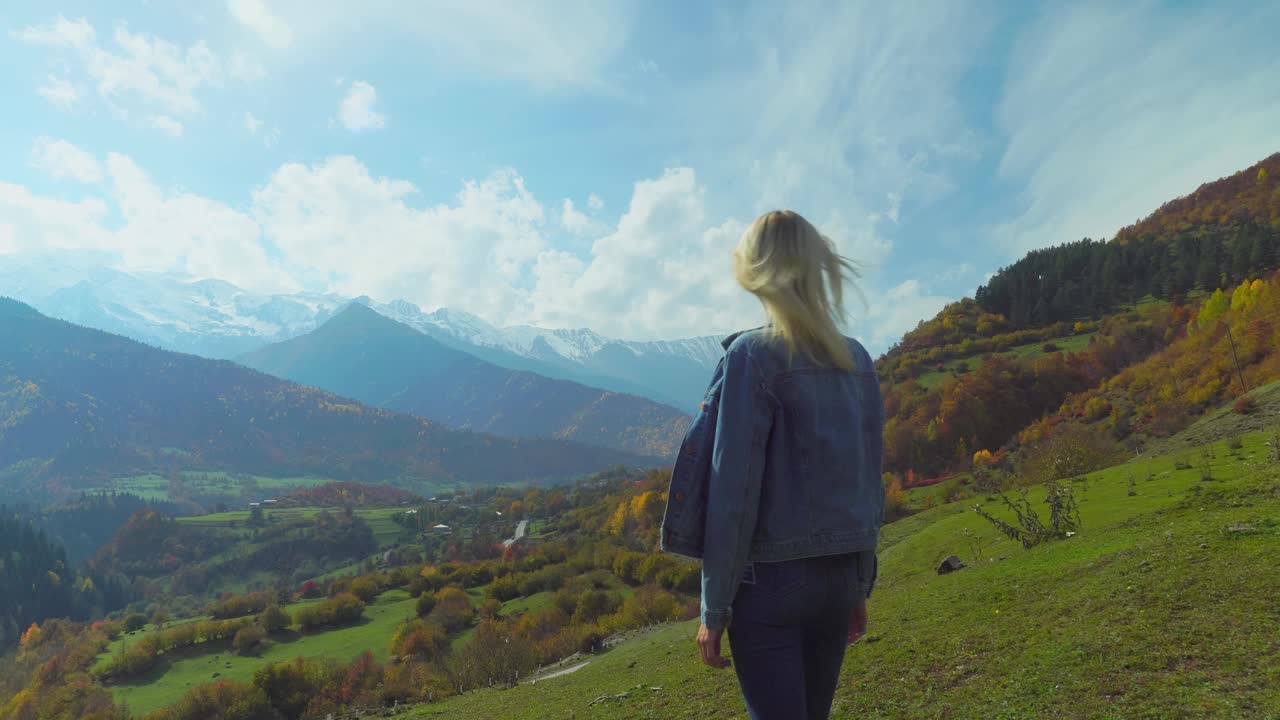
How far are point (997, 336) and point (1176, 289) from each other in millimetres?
26783

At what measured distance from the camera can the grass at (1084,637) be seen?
548cm

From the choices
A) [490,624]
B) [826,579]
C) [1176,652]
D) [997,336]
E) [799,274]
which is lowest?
[490,624]

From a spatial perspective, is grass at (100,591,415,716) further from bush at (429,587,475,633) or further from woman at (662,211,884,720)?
woman at (662,211,884,720)

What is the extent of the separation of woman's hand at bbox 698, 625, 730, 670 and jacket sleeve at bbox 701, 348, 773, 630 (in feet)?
0.13

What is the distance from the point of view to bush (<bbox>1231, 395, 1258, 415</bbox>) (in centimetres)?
2831

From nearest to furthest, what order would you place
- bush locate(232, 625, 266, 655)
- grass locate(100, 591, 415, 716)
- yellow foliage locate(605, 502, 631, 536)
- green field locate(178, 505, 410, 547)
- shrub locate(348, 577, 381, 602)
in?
grass locate(100, 591, 415, 716) < bush locate(232, 625, 266, 655) < shrub locate(348, 577, 381, 602) < yellow foliage locate(605, 502, 631, 536) < green field locate(178, 505, 410, 547)

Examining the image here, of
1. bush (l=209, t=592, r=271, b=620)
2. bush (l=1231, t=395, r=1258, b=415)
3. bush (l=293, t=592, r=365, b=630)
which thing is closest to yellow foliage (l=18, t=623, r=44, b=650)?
bush (l=209, t=592, r=271, b=620)

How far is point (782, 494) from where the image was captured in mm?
2695

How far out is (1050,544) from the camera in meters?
14.2

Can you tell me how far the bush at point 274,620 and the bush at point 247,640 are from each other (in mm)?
1131

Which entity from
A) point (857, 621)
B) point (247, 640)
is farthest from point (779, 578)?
point (247, 640)

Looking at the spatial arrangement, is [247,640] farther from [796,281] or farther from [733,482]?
[796,281]

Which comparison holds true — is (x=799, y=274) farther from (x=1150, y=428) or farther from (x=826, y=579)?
(x=1150, y=428)

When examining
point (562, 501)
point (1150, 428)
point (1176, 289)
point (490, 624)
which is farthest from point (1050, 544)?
point (562, 501)
